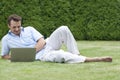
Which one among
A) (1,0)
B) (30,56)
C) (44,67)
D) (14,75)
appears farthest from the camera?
(1,0)

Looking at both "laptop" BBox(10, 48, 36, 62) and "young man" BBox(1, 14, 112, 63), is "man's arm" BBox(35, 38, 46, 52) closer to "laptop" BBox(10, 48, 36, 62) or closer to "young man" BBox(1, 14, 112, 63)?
"young man" BBox(1, 14, 112, 63)

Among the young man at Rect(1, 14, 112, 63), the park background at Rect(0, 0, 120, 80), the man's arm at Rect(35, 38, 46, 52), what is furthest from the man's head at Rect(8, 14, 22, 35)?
the park background at Rect(0, 0, 120, 80)

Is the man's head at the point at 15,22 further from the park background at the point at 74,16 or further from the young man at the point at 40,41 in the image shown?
the park background at the point at 74,16

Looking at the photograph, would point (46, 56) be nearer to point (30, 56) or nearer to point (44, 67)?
point (30, 56)

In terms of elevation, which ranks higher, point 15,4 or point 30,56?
point 15,4

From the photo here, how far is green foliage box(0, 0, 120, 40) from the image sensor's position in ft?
52.2

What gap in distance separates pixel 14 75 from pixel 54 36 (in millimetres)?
1960

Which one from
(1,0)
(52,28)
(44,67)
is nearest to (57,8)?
(52,28)

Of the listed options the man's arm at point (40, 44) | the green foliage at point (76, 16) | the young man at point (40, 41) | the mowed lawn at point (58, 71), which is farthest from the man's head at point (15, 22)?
the green foliage at point (76, 16)

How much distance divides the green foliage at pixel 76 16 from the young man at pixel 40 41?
293 inches

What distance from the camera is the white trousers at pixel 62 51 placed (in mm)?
7754

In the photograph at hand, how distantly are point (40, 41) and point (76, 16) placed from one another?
793 cm

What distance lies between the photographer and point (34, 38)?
27.7 feet

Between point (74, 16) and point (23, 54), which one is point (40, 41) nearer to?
point (23, 54)
